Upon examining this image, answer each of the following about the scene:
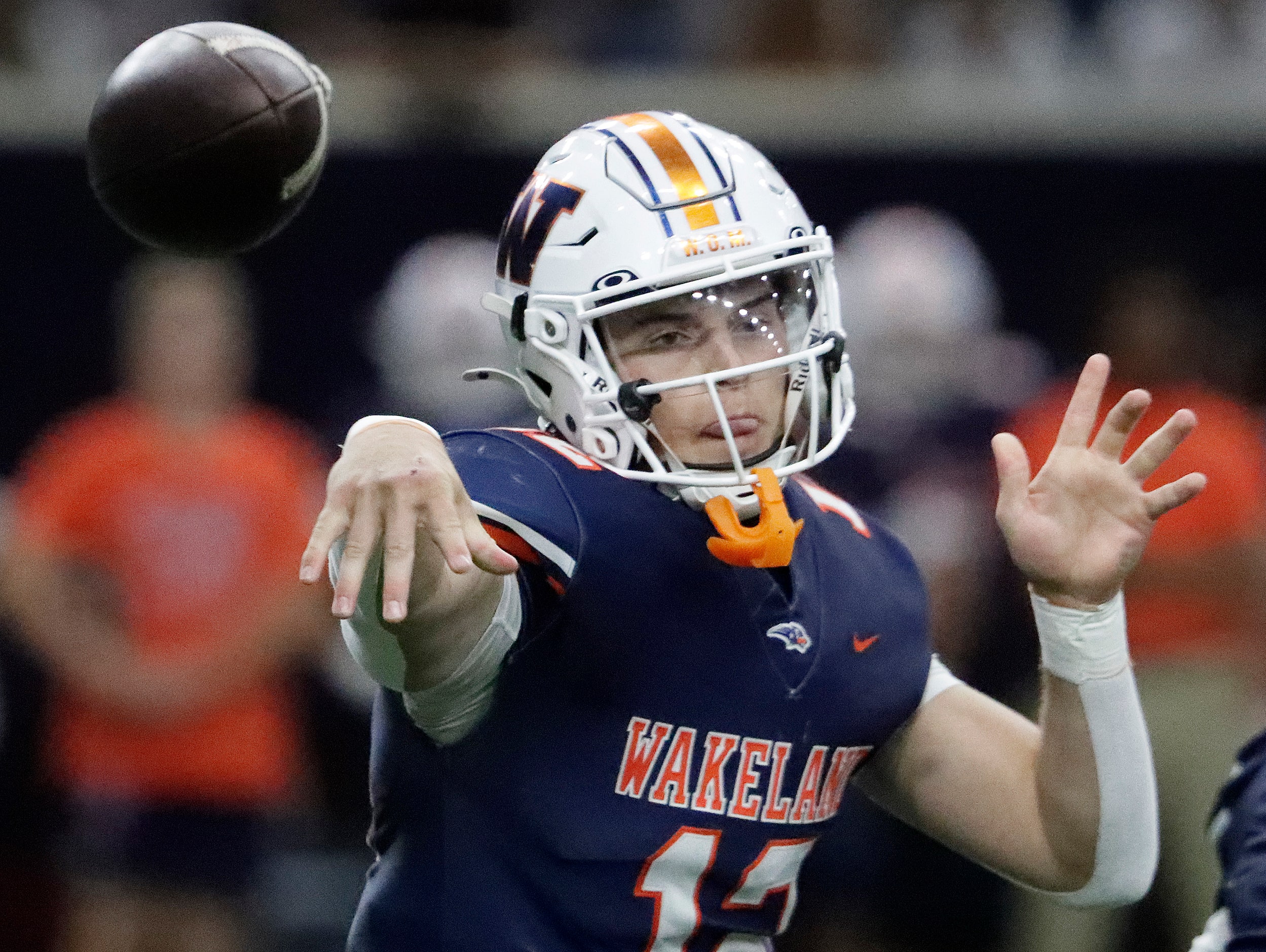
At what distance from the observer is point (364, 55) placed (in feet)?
21.0

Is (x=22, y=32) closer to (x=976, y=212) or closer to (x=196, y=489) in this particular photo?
(x=196, y=489)

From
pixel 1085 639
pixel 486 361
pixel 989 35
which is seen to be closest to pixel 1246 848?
pixel 1085 639

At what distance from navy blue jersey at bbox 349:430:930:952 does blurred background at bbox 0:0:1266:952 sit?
7.53ft

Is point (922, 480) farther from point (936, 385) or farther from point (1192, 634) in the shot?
point (1192, 634)

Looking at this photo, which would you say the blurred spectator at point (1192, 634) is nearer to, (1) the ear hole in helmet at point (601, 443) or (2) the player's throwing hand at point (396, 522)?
(1) the ear hole in helmet at point (601, 443)

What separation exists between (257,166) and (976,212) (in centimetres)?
412

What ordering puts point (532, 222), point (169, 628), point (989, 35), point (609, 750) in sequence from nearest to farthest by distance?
1. point (609, 750)
2. point (532, 222)
3. point (169, 628)
4. point (989, 35)

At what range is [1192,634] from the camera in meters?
5.07

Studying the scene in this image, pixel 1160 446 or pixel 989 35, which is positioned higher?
pixel 1160 446

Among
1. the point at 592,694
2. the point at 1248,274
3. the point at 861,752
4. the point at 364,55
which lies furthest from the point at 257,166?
the point at 1248,274

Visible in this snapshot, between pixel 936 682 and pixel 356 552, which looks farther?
pixel 936 682

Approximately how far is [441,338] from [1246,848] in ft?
11.2

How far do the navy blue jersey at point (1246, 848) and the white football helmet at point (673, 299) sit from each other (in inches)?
26.1

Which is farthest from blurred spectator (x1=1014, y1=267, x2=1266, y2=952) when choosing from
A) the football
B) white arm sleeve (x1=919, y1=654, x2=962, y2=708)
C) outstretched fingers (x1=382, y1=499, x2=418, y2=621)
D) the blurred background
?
outstretched fingers (x1=382, y1=499, x2=418, y2=621)
